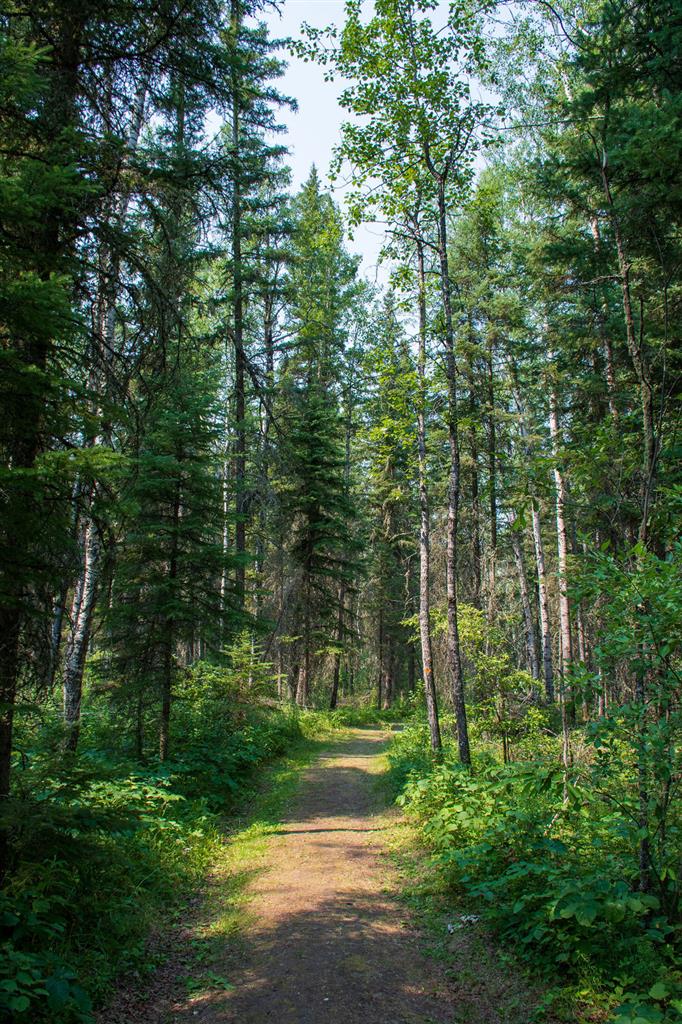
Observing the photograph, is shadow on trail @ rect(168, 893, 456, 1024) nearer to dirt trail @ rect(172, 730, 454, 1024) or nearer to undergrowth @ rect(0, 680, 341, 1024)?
dirt trail @ rect(172, 730, 454, 1024)

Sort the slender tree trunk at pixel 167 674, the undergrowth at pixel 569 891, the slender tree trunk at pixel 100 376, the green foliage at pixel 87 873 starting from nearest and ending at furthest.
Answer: the green foliage at pixel 87 873, the undergrowth at pixel 569 891, the slender tree trunk at pixel 100 376, the slender tree trunk at pixel 167 674

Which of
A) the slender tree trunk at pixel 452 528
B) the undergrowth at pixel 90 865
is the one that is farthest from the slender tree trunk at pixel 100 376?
the slender tree trunk at pixel 452 528

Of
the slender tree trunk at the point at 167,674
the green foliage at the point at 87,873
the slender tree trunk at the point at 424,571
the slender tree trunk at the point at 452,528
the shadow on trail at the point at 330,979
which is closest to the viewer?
the green foliage at the point at 87,873

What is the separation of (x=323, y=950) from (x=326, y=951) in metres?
0.03

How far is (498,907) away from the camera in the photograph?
15.3 ft

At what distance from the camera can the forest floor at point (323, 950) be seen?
3.73 m

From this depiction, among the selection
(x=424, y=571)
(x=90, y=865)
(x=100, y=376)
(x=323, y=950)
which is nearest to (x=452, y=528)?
(x=424, y=571)

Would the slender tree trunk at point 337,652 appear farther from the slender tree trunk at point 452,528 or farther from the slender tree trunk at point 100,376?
the slender tree trunk at point 100,376

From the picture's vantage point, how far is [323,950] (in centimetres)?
442

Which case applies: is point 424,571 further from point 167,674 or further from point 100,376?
point 100,376

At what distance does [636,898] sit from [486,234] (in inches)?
715

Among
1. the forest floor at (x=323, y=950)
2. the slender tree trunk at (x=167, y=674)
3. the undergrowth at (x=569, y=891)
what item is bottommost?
the forest floor at (x=323, y=950)

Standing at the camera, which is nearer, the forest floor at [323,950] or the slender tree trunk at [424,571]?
the forest floor at [323,950]

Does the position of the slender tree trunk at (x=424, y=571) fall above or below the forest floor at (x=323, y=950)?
above
